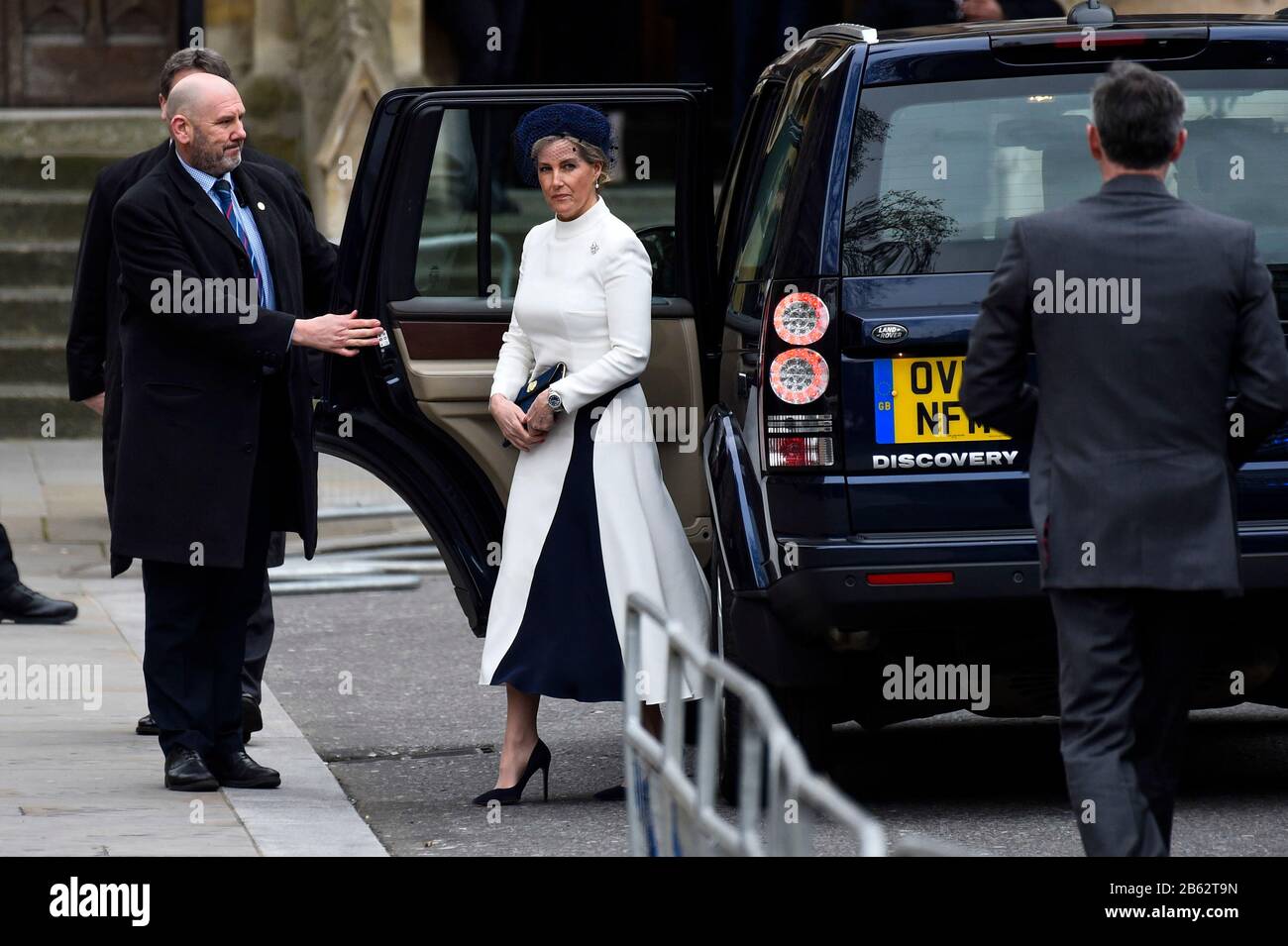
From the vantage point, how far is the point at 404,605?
34.7 feet

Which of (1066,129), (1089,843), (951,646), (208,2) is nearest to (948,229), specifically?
(1066,129)

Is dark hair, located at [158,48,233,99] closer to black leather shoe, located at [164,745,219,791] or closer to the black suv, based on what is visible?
the black suv

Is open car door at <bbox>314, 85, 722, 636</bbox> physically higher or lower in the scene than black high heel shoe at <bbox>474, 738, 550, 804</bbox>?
higher

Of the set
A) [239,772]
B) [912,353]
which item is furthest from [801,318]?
[239,772]

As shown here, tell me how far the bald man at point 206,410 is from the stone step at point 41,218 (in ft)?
34.6

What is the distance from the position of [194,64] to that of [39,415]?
343 inches

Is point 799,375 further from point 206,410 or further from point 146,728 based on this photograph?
point 146,728

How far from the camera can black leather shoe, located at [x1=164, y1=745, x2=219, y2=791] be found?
660 cm

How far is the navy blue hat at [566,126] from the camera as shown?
21.0ft

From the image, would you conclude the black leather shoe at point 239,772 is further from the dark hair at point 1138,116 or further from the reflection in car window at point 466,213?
the dark hair at point 1138,116

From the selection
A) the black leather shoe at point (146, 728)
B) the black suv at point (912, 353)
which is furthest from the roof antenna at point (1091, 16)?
the black leather shoe at point (146, 728)

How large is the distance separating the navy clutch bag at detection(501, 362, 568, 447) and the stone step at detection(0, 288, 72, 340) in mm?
10197

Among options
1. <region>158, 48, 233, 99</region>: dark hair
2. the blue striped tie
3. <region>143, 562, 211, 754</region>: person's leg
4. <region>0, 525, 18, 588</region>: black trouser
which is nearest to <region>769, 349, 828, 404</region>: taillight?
the blue striped tie

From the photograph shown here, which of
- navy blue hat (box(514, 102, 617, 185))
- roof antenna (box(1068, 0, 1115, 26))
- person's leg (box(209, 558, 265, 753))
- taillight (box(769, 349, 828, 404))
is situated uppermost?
roof antenna (box(1068, 0, 1115, 26))
